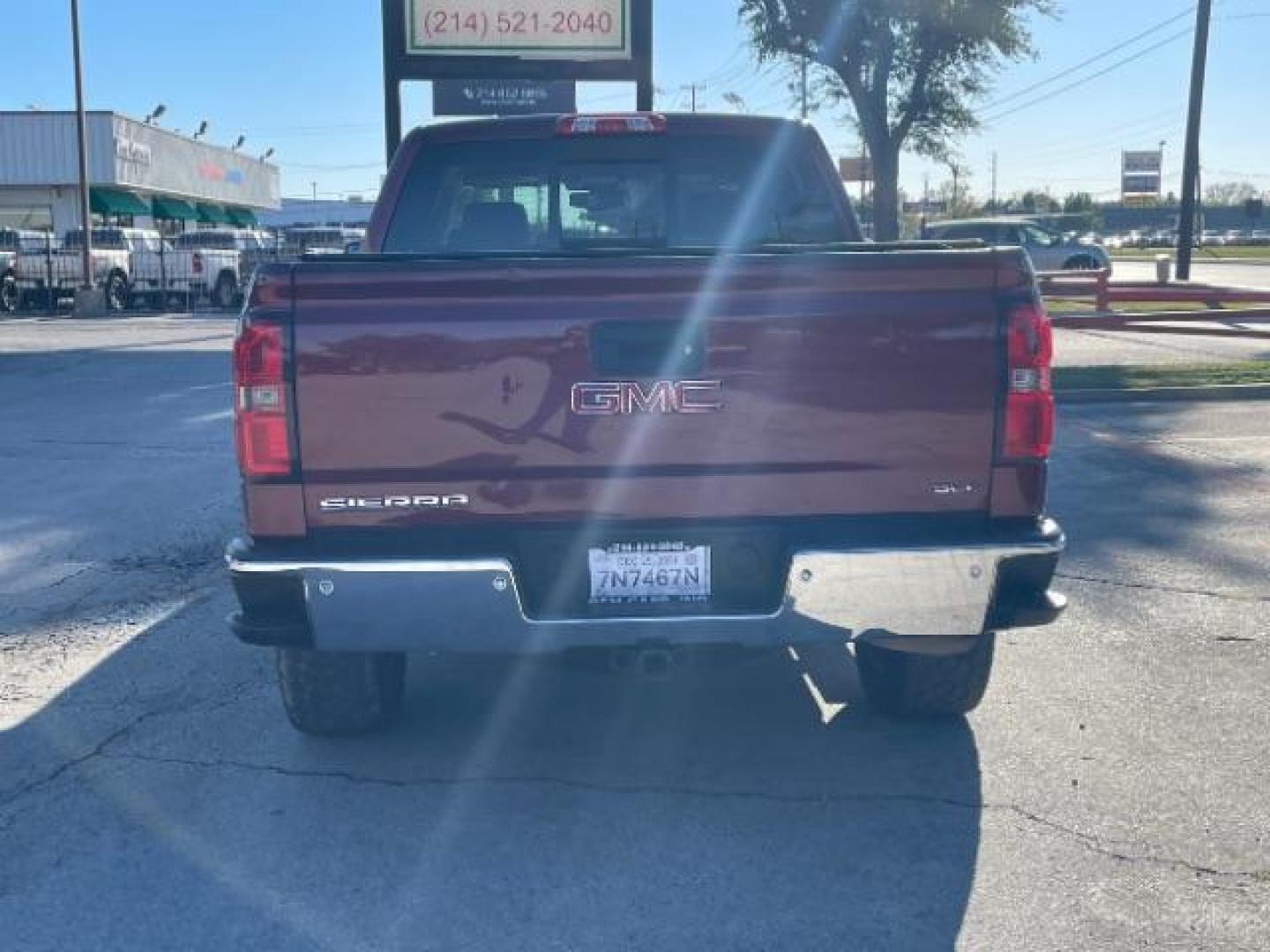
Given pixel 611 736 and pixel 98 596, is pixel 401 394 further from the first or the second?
pixel 98 596

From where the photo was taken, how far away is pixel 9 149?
46875 mm

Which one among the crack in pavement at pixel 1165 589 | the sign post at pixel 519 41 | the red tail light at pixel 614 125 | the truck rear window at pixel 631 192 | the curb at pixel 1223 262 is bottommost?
the crack in pavement at pixel 1165 589

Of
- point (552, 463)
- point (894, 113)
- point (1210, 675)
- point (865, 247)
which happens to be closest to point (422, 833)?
point (552, 463)

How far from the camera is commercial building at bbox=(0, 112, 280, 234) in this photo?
4684cm

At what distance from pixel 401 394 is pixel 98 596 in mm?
3674

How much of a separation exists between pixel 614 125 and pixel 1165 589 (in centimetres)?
338

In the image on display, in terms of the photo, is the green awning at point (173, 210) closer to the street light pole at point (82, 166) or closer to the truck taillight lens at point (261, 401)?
the street light pole at point (82, 166)

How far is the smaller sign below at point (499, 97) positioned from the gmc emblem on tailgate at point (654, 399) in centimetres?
2196

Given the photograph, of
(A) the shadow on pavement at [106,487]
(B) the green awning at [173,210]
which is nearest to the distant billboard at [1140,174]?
(B) the green awning at [173,210]

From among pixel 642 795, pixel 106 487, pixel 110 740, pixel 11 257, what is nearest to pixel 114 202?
pixel 11 257

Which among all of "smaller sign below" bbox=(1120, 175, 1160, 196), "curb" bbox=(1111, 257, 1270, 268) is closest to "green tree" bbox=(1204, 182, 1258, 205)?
"smaller sign below" bbox=(1120, 175, 1160, 196)

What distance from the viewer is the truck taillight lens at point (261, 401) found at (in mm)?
4082

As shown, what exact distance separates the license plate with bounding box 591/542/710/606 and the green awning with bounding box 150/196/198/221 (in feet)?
174

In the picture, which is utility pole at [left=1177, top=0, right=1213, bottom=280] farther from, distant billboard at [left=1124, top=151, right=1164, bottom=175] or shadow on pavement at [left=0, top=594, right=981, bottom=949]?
distant billboard at [left=1124, top=151, right=1164, bottom=175]
